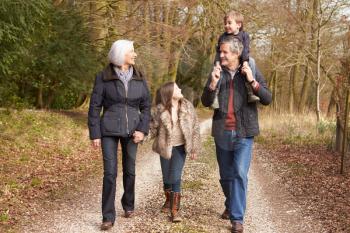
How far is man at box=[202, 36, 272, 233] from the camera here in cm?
585

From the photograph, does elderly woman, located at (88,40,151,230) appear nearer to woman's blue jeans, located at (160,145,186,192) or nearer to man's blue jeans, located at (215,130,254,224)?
woman's blue jeans, located at (160,145,186,192)

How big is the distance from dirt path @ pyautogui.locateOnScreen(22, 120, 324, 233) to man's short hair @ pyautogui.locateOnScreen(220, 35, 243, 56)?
2.15 metres

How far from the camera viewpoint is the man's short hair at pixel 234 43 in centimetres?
580

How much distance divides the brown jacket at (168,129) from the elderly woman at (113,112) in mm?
432

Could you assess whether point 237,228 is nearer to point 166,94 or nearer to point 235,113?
point 235,113

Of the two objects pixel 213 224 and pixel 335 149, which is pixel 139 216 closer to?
pixel 213 224

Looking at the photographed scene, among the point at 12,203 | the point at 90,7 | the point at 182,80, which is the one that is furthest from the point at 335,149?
the point at 182,80

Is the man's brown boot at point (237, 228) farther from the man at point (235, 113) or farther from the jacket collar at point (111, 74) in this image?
the jacket collar at point (111, 74)

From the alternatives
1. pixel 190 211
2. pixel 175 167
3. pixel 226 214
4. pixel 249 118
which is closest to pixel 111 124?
pixel 175 167

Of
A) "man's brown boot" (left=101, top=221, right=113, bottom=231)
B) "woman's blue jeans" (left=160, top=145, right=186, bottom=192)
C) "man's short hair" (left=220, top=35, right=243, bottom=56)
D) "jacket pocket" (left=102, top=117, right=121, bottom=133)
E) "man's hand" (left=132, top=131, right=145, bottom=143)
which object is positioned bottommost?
"man's brown boot" (left=101, top=221, right=113, bottom=231)

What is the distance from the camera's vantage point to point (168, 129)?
6.40 metres

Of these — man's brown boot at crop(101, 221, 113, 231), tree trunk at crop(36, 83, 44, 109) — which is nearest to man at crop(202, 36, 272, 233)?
man's brown boot at crop(101, 221, 113, 231)

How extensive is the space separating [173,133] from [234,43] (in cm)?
142

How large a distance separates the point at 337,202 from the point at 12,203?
490 centimetres
